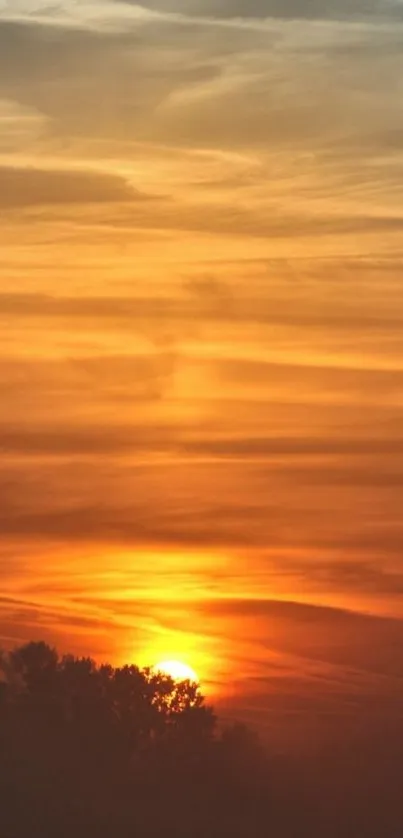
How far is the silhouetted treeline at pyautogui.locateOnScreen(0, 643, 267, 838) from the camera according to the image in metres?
44.5

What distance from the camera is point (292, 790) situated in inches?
1839

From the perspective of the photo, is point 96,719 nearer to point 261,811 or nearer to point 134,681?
point 134,681

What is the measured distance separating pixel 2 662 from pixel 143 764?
18.0ft

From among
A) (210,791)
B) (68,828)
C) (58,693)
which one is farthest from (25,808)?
(58,693)

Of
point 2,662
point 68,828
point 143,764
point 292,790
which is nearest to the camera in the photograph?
point 68,828

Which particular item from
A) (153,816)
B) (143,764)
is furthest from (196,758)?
(153,816)

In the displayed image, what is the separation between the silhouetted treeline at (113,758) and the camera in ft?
A: 146

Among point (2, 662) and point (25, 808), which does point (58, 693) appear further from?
point (25, 808)

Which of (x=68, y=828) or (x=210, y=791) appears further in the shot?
(x=210, y=791)

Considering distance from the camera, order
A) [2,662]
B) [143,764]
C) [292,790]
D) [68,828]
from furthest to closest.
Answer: [2,662]
[143,764]
[292,790]
[68,828]

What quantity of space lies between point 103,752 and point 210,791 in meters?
3.30

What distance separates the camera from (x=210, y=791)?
47.6 metres

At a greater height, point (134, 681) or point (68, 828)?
point (134, 681)

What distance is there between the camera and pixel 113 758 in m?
49.6
